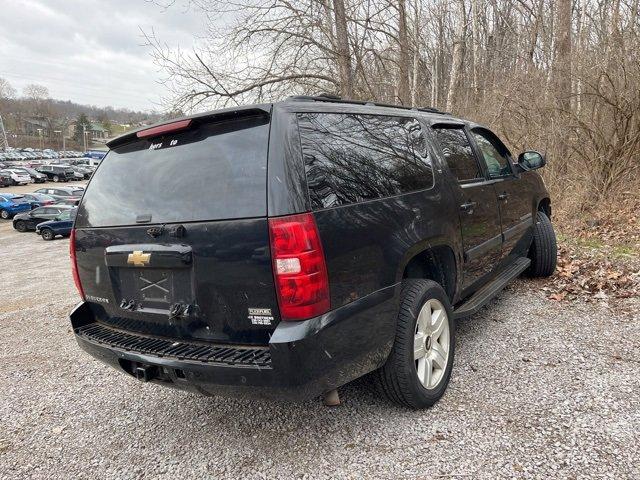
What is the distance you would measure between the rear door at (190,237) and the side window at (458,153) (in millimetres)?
1730

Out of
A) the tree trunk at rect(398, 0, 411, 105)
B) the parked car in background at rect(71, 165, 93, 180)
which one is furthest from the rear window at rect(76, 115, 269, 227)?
the parked car in background at rect(71, 165, 93, 180)

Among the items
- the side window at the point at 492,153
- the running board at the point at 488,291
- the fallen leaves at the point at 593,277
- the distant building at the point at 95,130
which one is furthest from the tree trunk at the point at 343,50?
the distant building at the point at 95,130

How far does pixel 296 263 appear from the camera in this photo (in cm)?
199

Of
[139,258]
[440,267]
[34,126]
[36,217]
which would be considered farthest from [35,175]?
[34,126]

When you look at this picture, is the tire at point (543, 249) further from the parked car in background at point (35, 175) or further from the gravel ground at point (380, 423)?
the parked car in background at point (35, 175)

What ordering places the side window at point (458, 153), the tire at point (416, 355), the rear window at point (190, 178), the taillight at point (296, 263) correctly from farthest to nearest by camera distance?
1. the side window at point (458, 153)
2. the tire at point (416, 355)
3. the rear window at point (190, 178)
4. the taillight at point (296, 263)

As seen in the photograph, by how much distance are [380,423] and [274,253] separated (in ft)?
4.40

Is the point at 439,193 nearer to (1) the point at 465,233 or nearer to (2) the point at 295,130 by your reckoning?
(1) the point at 465,233

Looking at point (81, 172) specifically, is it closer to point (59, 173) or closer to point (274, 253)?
point (59, 173)

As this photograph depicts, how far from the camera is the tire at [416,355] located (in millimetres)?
2537

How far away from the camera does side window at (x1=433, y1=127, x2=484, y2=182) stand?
3.40 metres

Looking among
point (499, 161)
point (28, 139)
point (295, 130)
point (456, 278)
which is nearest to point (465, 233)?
point (456, 278)

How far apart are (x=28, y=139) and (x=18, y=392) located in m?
137

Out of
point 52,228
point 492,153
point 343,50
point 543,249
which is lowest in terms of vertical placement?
point 52,228
